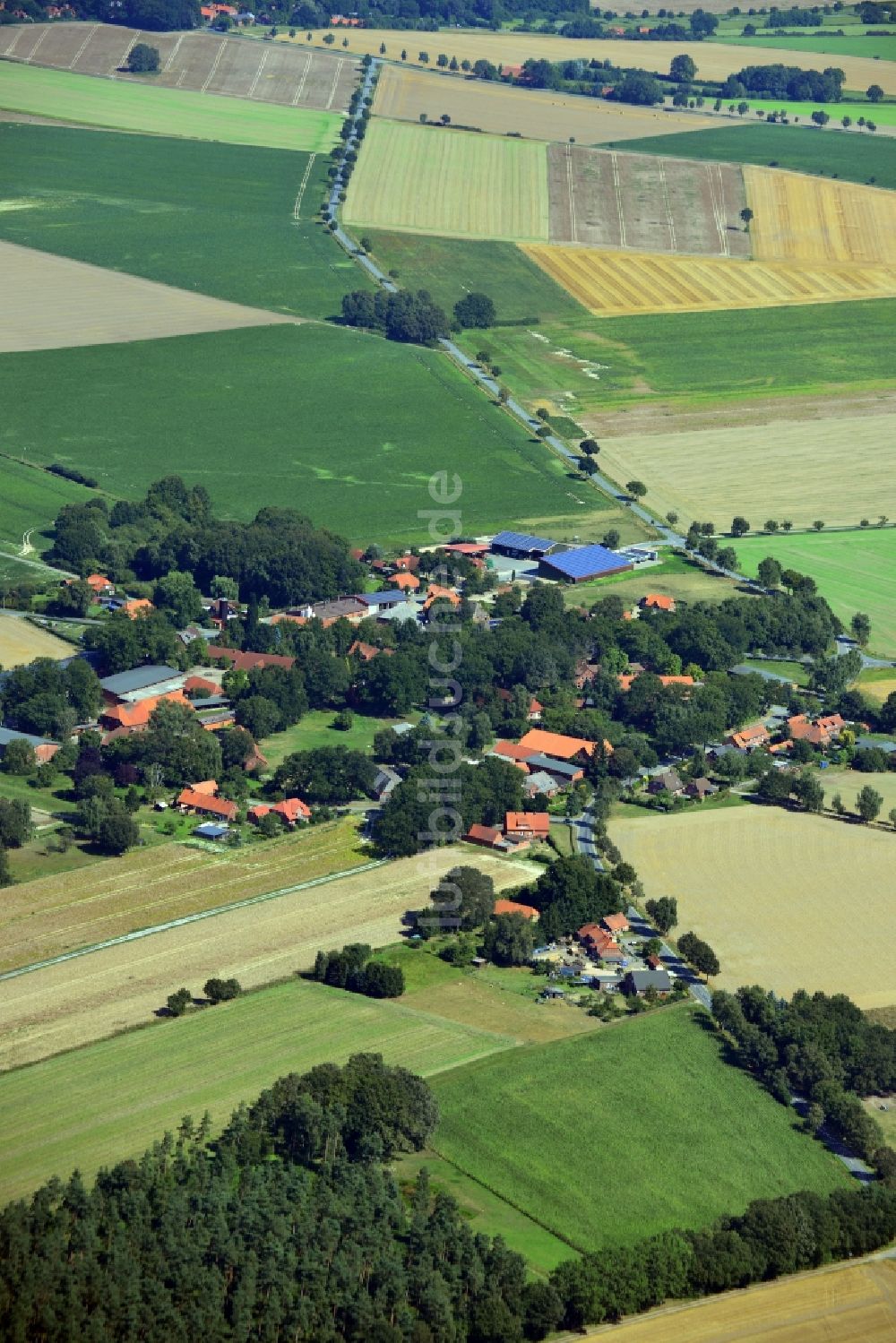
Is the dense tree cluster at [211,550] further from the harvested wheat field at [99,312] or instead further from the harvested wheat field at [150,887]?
the harvested wheat field at [99,312]

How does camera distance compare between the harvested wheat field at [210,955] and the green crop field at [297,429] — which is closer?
the harvested wheat field at [210,955]

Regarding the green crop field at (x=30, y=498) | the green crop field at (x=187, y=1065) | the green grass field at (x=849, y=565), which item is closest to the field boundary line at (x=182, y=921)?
the green crop field at (x=187, y=1065)

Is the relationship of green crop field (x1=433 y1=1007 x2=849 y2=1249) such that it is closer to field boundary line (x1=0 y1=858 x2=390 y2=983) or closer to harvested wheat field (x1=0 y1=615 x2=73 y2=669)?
field boundary line (x1=0 y1=858 x2=390 y2=983)

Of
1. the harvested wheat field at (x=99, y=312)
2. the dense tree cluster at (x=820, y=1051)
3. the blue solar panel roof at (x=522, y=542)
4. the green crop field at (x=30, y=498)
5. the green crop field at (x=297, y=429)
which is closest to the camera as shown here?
the dense tree cluster at (x=820, y=1051)

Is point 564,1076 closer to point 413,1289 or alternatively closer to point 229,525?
point 413,1289

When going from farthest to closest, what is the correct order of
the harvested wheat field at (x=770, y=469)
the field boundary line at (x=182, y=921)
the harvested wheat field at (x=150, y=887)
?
the harvested wheat field at (x=770, y=469) < the harvested wheat field at (x=150, y=887) < the field boundary line at (x=182, y=921)

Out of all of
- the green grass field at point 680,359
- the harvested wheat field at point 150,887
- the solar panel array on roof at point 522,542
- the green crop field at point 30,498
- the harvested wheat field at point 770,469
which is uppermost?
the green grass field at point 680,359

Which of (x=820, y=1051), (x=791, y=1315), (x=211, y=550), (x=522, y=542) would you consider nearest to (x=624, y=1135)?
(x=820, y=1051)

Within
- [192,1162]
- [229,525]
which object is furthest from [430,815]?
[229,525]

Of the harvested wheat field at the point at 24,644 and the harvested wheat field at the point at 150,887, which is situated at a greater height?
the harvested wheat field at the point at 24,644
